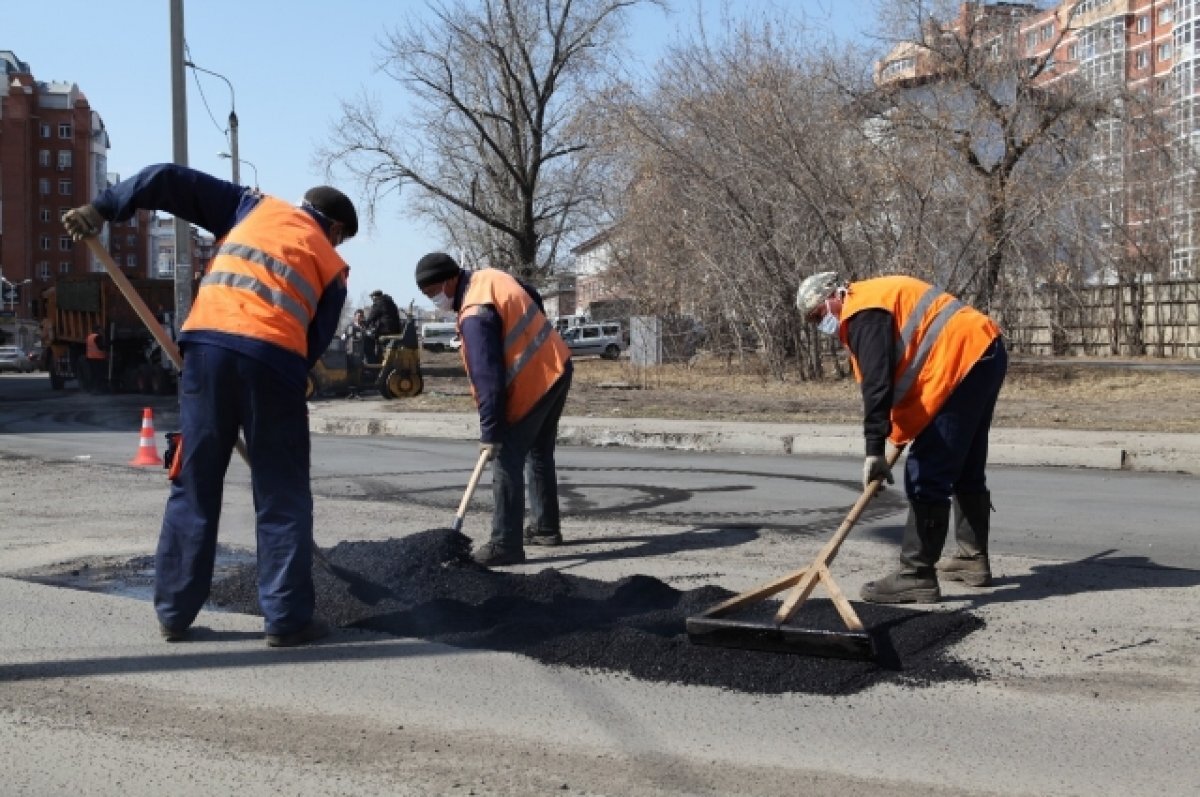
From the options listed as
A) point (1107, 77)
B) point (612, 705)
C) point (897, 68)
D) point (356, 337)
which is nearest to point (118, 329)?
point (356, 337)

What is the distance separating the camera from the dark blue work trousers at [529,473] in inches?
263

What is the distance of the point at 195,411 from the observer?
15.7 feet

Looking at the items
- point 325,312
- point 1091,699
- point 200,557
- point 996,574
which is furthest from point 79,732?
point 996,574

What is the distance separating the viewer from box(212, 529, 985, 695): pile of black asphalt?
452cm

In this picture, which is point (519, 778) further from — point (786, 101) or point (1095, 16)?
point (1095, 16)

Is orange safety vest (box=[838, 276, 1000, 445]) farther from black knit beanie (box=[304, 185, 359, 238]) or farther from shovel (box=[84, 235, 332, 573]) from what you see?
shovel (box=[84, 235, 332, 573])

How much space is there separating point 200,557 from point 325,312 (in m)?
1.02

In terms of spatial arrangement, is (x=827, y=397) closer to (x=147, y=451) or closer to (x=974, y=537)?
(x=147, y=451)

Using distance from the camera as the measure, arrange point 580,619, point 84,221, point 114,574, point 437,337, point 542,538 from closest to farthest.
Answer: point 84,221, point 580,619, point 114,574, point 542,538, point 437,337

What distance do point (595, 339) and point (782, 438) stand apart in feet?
118

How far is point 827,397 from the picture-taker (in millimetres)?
19578

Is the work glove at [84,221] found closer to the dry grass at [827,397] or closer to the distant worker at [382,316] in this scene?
the dry grass at [827,397]

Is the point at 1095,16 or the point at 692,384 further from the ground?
the point at 1095,16

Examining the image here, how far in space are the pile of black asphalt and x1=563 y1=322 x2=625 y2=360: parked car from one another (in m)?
42.7
